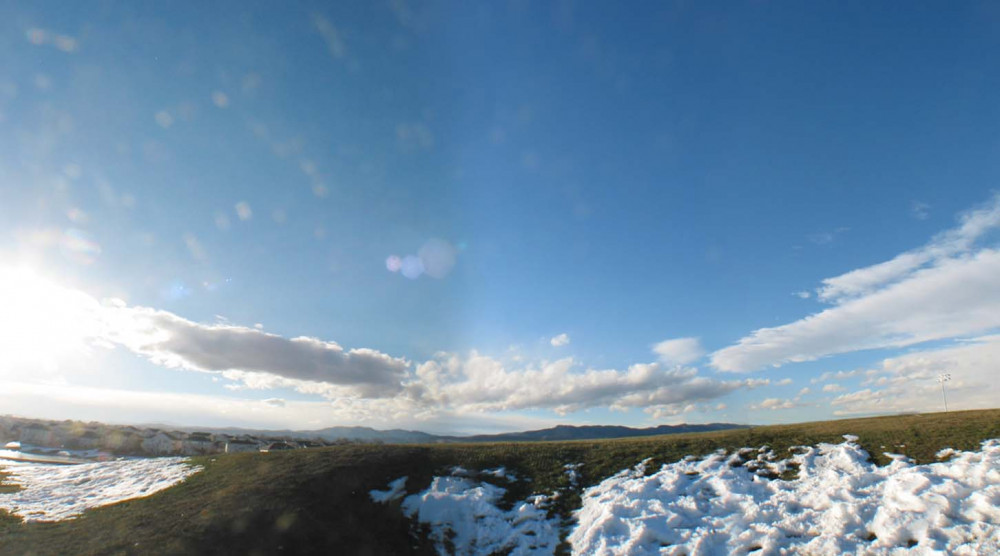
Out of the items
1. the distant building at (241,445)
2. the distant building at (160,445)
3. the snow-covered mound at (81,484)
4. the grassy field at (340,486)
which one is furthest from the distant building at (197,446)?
the grassy field at (340,486)

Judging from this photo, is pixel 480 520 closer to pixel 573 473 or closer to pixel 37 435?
pixel 573 473

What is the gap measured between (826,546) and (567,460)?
50.5 ft

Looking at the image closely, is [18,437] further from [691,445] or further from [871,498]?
[871,498]

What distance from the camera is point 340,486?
1015 inches

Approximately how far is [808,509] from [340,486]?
22809 mm

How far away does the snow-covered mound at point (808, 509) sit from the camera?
16.3 metres

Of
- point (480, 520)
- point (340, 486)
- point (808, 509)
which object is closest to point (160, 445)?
point (340, 486)

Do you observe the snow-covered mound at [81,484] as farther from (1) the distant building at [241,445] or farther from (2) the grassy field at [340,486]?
(1) the distant building at [241,445]

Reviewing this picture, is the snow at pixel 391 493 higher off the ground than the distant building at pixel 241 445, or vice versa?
the snow at pixel 391 493

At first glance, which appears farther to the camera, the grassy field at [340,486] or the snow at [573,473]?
the snow at [573,473]

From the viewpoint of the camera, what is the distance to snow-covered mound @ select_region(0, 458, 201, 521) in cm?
2468

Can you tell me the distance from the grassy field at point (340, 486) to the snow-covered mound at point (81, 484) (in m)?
1.31

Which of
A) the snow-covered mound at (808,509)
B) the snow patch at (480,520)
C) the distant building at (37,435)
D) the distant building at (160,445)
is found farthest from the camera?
the distant building at (37,435)

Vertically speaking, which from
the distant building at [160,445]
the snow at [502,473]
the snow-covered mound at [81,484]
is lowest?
the distant building at [160,445]
